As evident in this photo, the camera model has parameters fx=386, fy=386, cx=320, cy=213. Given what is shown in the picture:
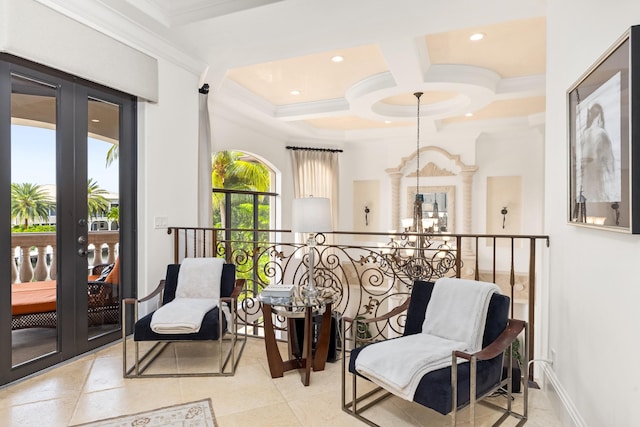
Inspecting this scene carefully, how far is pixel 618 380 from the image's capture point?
5.20 ft

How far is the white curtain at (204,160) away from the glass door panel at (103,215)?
39.1 inches

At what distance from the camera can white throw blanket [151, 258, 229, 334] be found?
2.72 meters

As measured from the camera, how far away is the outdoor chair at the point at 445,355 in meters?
1.84

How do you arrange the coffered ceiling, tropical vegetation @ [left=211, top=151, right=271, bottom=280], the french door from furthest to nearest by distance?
1. tropical vegetation @ [left=211, top=151, right=271, bottom=280]
2. the coffered ceiling
3. the french door

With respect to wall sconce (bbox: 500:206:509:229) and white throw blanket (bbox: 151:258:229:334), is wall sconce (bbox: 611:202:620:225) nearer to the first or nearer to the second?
white throw blanket (bbox: 151:258:229:334)

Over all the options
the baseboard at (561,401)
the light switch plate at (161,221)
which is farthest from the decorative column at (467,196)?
the light switch plate at (161,221)

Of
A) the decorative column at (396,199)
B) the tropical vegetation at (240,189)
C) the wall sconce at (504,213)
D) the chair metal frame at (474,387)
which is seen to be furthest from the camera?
the decorative column at (396,199)

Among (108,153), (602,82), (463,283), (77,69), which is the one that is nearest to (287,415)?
(463,283)

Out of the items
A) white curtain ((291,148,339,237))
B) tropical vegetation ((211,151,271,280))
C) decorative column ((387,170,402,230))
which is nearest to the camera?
tropical vegetation ((211,151,271,280))

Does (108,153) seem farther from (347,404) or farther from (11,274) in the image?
(347,404)

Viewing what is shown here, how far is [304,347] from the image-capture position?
2641 millimetres

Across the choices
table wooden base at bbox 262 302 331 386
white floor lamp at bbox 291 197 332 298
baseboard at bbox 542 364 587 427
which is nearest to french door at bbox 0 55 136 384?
table wooden base at bbox 262 302 331 386

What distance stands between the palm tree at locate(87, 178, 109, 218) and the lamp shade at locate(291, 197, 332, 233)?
1664 millimetres

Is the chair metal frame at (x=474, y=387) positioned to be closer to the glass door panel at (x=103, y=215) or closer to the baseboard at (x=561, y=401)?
the baseboard at (x=561, y=401)
